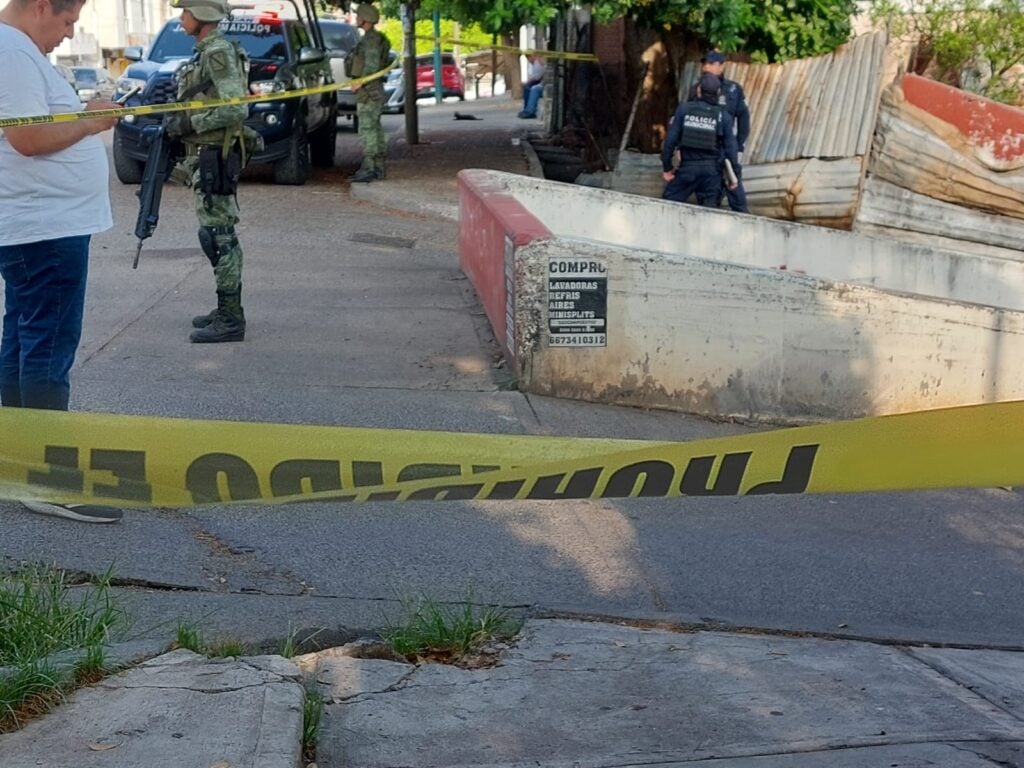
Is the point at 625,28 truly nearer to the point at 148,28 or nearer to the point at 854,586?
the point at 854,586

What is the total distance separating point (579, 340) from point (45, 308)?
312 cm

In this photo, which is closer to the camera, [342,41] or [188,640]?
[188,640]

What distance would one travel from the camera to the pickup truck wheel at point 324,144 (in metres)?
16.8

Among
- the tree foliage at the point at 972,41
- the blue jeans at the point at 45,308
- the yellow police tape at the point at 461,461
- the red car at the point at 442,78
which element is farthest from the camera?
the red car at the point at 442,78

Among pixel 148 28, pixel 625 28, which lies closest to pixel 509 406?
pixel 625 28

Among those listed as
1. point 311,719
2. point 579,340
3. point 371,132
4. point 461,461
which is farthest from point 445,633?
point 371,132

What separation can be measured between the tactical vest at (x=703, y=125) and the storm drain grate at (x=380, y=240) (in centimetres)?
263

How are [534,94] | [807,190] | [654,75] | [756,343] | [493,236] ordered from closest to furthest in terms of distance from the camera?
1. [756,343]
2. [493,236]
3. [807,190]
4. [654,75]
5. [534,94]

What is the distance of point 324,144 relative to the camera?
56.3ft

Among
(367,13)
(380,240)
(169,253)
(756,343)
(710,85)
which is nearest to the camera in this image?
(756,343)

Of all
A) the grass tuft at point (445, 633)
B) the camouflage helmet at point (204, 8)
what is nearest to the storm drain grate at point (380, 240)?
the camouflage helmet at point (204, 8)

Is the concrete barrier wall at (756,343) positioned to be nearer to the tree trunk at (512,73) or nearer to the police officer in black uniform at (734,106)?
the police officer in black uniform at (734,106)

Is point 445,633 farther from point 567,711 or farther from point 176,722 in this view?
point 176,722

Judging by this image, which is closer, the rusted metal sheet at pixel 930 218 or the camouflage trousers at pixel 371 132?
the rusted metal sheet at pixel 930 218
